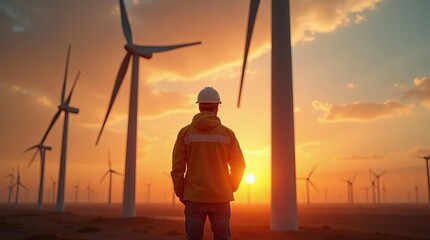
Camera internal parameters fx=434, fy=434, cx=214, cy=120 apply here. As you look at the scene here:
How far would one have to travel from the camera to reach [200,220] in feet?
18.1

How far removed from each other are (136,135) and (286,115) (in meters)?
20.3

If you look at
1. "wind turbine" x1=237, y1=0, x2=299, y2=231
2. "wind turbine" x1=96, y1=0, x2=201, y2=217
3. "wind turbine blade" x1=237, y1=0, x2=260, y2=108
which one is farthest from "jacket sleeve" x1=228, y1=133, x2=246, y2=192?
"wind turbine" x1=96, y1=0, x2=201, y2=217

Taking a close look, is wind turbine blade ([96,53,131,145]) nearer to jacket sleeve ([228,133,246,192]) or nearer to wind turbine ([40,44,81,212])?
wind turbine ([40,44,81,212])

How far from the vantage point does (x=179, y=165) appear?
566 centimetres

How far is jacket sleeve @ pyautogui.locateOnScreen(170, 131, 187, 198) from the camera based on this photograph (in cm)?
562

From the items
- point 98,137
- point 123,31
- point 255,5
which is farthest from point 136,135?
point 255,5

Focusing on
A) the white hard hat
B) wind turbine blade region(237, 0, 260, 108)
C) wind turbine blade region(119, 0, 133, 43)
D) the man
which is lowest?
the man

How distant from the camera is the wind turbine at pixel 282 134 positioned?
2348cm

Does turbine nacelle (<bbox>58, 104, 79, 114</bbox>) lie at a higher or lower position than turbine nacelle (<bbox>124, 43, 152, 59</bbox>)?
lower

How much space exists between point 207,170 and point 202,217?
23.6 inches

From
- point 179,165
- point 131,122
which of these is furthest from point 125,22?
point 179,165

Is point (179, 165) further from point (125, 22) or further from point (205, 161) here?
point (125, 22)

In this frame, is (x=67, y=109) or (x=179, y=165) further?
(x=67, y=109)

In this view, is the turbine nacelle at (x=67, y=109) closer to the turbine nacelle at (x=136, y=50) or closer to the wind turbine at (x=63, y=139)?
the wind turbine at (x=63, y=139)
